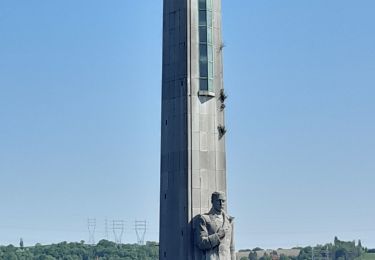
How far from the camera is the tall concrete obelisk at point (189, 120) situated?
50.8m

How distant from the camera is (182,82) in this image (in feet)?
169

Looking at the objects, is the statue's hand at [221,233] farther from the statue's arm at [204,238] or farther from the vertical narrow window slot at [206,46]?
the vertical narrow window slot at [206,46]

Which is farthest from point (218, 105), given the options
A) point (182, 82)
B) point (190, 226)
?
point (190, 226)

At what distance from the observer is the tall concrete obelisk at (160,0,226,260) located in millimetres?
50812

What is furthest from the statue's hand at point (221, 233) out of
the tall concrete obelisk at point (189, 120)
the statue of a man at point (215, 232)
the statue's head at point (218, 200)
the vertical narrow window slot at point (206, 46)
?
the vertical narrow window slot at point (206, 46)

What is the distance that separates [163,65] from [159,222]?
27.0 ft

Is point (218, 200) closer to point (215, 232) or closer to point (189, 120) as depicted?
point (215, 232)

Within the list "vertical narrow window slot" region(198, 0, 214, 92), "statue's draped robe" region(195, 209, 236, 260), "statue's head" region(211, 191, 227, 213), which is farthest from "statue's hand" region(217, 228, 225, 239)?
"vertical narrow window slot" region(198, 0, 214, 92)

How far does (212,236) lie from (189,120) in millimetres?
6081

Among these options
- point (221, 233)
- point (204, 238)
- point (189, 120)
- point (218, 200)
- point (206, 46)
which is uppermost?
point (206, 46)

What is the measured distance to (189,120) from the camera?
2016 inches

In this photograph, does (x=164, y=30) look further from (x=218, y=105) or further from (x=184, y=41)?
(x=218, y=105)

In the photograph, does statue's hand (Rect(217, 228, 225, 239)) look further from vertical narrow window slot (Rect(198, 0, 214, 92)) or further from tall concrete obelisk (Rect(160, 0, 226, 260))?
vertical narrow window slot (Rect(198, 0, 214, 92))

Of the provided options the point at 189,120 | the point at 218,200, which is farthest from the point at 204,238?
the point at 189,120
